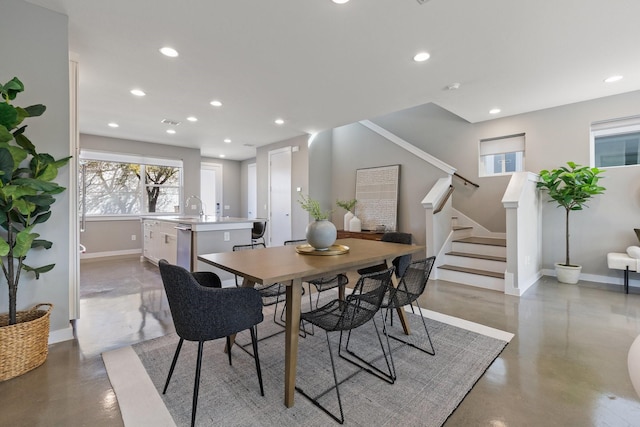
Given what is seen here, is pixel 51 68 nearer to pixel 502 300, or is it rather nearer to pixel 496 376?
pixel 496 376

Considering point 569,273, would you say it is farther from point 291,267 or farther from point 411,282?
point 291,267

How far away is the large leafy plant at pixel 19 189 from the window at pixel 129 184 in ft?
16.3

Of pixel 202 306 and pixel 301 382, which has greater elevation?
pixel 202 306

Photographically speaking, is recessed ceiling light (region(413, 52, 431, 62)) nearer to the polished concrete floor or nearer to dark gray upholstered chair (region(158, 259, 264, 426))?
the polished concrete floor

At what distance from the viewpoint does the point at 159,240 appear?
17.7ft

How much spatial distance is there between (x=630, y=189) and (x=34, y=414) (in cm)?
652

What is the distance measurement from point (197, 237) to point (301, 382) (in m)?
2.78

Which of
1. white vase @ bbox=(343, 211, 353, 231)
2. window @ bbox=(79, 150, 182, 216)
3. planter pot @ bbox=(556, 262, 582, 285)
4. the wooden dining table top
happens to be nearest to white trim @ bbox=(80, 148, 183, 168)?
window @ bbox=(79, 150, 182, 216)

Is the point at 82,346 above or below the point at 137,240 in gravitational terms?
below

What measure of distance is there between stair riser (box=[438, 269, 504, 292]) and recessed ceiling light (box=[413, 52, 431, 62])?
116 inches

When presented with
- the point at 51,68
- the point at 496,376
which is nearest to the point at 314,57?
the point at 51,68

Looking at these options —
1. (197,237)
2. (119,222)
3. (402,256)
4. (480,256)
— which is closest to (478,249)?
(480,256)

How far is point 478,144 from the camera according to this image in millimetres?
5395

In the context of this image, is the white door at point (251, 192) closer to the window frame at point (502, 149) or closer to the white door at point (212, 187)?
the white door at point (212, 187)
